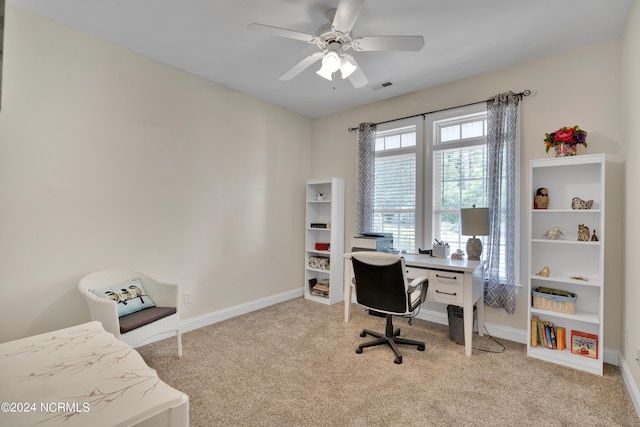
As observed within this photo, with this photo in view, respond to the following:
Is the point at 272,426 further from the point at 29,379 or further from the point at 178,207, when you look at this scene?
the point at 178,207

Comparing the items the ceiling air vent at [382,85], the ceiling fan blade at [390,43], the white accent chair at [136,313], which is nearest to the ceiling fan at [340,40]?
the ceiling fan blade at [390,43]

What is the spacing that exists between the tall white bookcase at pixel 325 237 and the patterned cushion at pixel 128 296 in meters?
2.19

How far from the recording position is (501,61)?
9.74 feet

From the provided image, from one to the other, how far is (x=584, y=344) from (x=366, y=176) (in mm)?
2670

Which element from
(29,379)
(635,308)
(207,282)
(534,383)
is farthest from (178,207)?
(635,308)

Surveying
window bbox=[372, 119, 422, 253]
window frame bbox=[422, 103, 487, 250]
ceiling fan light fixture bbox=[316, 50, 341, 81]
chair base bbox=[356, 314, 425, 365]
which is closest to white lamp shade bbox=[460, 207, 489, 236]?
window frame bbox=[422, 103, 487, 250]

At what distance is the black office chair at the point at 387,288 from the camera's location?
249 centimetres

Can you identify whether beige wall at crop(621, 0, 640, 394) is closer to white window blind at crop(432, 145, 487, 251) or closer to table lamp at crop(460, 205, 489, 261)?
table lamp at crop(460, 205, 489, 261)

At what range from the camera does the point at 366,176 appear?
4055 millimetres

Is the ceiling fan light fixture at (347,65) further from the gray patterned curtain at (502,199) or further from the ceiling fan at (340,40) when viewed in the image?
the gray patterned curtain at (502,199)

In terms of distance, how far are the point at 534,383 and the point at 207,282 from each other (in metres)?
3.07

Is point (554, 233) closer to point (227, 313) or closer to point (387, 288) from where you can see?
point (387, 288)

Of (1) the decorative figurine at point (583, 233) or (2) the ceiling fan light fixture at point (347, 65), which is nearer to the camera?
(2) the ceiling fan light fixture at point (347, 65)
